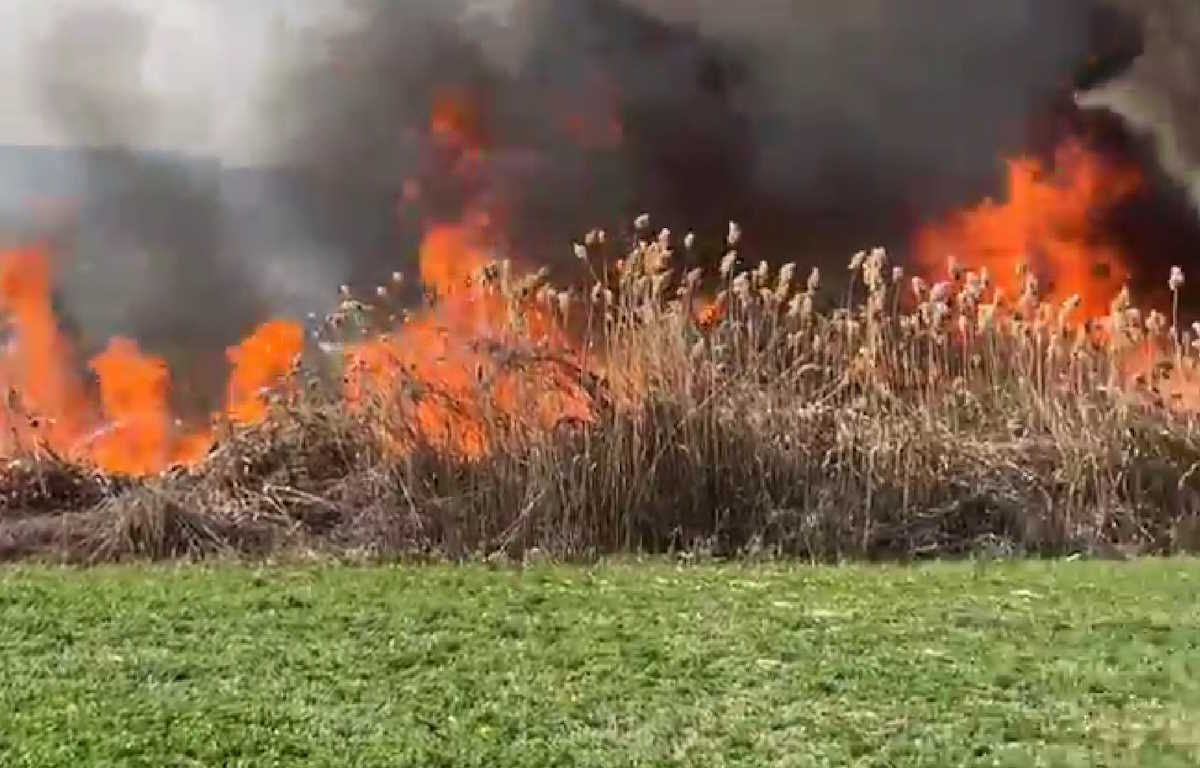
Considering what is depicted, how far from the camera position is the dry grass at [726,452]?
14.4 ft

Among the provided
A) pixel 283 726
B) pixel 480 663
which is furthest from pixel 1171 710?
pixel 283 726

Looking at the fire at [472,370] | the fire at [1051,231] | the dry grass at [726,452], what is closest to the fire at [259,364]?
the dry grass at [726,452]

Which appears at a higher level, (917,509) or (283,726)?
(917,509)

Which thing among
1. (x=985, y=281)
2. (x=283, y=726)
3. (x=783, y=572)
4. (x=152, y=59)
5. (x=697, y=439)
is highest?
(x=152, y=59)

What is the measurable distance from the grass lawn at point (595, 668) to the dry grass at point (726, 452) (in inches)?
17.4

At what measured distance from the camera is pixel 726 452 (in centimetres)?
456

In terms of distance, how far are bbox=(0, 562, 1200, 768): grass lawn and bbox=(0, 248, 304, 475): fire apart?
1044 millimetres

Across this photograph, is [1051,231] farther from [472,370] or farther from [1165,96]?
[472,370]

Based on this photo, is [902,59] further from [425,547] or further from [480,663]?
[480,663]

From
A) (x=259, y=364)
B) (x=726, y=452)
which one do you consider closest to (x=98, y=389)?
(x=259, y=364)

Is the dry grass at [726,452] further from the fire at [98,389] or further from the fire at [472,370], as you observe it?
the fire at [98,389]

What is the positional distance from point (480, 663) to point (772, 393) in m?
1.93

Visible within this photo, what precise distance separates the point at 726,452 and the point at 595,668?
1691 millimetres

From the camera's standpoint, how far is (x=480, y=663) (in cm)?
297
